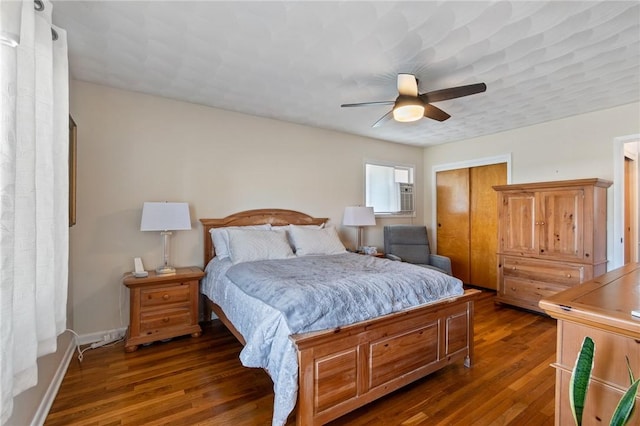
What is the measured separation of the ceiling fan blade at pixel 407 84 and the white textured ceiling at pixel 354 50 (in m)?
0.12

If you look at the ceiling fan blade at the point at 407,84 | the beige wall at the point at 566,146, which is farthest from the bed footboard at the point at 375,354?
the beige wall at the point at 566,146

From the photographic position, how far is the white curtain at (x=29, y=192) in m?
0.98

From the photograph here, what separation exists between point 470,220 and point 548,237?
141cm

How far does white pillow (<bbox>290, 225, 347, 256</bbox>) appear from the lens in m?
3.44

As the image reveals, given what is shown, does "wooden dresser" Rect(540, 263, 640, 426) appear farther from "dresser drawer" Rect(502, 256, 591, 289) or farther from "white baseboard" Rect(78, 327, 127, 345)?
"white baseboard" Rect(78, 327, 127, 345)

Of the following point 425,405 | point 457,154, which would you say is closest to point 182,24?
point 425,405

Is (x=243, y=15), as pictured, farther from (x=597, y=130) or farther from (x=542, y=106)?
(x=597, y=130)

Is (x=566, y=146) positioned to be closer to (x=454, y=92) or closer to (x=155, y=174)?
(x=454, y=92)

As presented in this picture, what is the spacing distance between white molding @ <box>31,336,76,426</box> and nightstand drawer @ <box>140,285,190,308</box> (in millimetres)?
628

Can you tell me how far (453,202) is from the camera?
206 inches

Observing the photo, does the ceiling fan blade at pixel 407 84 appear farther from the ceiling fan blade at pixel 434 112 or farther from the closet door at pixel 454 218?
the closet door at pixel 454 218

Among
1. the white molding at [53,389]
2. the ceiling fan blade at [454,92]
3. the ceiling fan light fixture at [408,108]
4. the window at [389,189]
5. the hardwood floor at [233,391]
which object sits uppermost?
the ceiling fan blade at [454,92]

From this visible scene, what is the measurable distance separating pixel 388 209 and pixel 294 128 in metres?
2.16

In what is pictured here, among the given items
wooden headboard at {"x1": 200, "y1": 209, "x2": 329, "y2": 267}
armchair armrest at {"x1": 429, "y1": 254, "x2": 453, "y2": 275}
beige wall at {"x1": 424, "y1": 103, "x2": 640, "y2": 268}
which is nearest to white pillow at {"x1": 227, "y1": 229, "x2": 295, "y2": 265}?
wooden headboard at {"x1": 200, "y1": 209, "x2": 329, "y2": 267}
